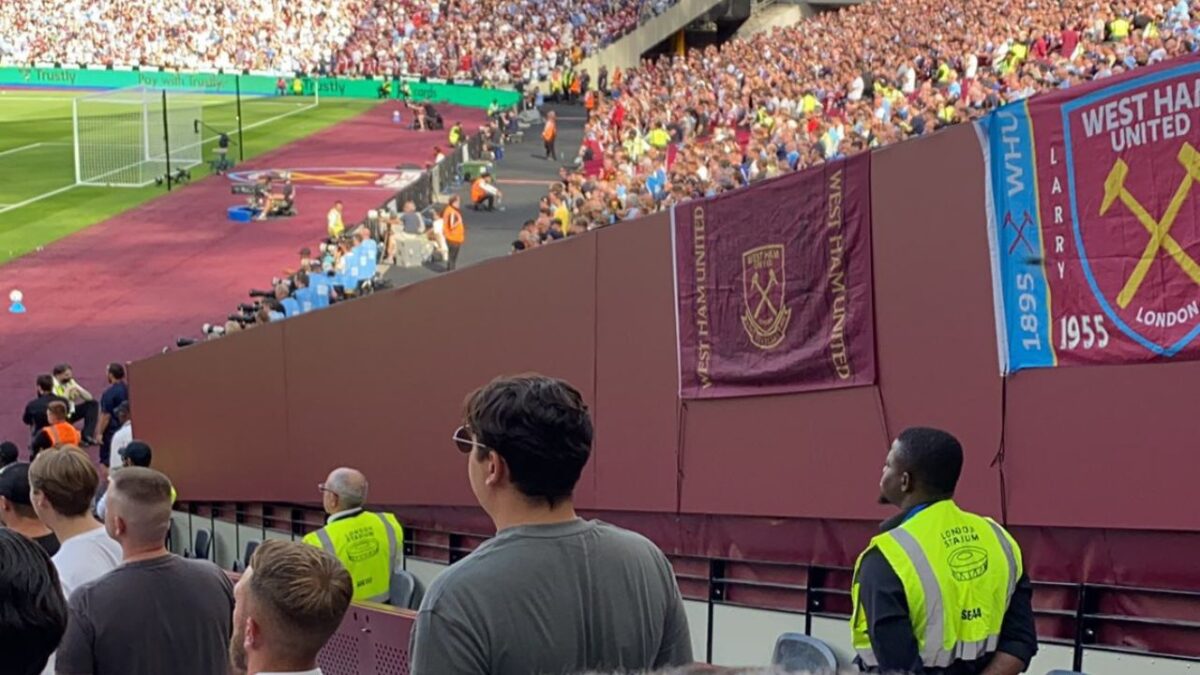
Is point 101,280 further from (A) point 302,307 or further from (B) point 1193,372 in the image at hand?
(B) point 1193,372

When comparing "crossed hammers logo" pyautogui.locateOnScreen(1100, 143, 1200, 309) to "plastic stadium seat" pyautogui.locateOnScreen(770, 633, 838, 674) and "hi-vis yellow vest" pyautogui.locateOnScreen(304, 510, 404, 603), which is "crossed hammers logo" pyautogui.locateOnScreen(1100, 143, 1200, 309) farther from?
"hi-vis yellow vest" pyautogui.locateOnScreen(304, 510, 404, 603)

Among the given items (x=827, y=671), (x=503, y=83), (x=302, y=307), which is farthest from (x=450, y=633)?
(x=503, y=83)

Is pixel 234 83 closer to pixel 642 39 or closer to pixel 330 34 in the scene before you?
pixel 330 34

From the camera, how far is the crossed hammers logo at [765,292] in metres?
7.52

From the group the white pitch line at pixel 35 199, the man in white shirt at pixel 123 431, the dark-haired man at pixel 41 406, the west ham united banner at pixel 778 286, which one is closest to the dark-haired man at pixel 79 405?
the dark-haired man at pixel 41 406

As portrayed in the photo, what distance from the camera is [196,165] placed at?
4372 cm

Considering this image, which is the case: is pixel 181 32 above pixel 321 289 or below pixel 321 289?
above

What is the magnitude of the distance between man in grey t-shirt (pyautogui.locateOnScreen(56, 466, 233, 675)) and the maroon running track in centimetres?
1770

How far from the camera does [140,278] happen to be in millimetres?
30094

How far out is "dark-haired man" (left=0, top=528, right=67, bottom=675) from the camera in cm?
268

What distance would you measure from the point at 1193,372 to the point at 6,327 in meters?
24.2

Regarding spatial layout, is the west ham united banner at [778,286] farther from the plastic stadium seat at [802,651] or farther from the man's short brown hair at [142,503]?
the man's short brown hair at [142,503]

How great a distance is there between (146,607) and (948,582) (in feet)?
7.01

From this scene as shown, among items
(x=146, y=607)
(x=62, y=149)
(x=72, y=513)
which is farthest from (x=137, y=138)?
(x=146, y=607)
